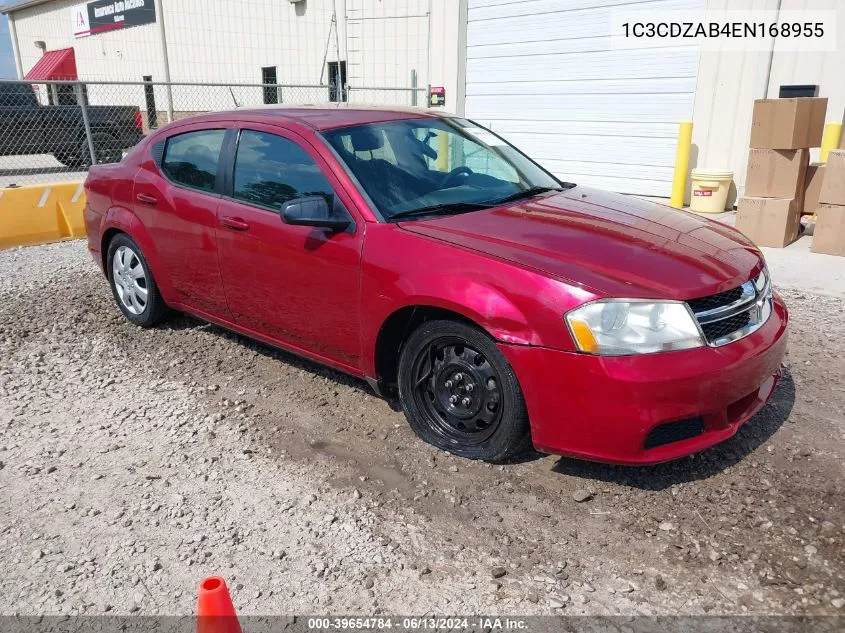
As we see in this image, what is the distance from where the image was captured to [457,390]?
10.8 feet

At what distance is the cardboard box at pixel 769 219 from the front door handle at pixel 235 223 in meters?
5.53

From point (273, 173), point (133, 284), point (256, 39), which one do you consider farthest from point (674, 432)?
point (256, 39)

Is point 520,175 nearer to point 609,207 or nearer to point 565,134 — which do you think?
point 609,207

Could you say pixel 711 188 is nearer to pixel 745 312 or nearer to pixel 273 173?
pixel 745 312

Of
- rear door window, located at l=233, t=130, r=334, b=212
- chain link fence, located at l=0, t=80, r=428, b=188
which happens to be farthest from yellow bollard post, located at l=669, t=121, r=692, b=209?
rear door window, located at l=233, t=130, r=334, b=212

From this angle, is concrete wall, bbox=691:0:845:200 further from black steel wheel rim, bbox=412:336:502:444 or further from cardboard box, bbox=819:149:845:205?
black steel wheel rim, bbox=412:336:502:444

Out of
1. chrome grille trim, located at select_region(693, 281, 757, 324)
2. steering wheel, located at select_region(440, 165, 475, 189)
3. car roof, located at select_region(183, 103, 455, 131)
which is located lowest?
chrome grille trim, located at select_region(693, 281, 757, 324)

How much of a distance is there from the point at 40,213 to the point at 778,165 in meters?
8.26

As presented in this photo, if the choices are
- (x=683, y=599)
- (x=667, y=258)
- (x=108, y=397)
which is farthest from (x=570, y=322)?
(x=108, y=397)

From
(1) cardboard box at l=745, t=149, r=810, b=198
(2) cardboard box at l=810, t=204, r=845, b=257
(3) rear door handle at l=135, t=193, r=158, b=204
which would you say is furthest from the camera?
(1) cardboard box at l=745, t=149, r=810, b=198

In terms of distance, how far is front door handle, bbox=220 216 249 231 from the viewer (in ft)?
13.0

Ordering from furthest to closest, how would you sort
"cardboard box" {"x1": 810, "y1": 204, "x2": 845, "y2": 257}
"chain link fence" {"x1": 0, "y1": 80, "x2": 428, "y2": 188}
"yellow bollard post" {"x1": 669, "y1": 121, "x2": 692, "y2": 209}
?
"chain link fence" {"x1": 0, "y1": 80, "x2": 428, "y2": 188} < "yellow bollard post" {"x1": 669, "y1": 121, "x2": 692, "y2": 209} < "cardboard box" {"x1": 810, "y1": 204, "x2": 845, "y2": 257}

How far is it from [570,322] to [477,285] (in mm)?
443

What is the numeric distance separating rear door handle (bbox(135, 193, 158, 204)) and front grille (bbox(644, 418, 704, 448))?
3.46 m
